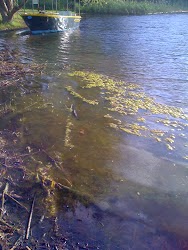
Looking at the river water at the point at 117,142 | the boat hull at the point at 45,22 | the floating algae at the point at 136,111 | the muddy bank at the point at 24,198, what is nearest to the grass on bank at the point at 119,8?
the boat hull at the point at 45,22

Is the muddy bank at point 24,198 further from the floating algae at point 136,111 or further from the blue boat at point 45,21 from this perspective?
the blue boat at point 45,21

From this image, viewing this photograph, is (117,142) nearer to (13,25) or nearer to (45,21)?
(45,21)

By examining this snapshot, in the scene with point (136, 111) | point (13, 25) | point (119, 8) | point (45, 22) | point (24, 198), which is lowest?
point (24, 198)

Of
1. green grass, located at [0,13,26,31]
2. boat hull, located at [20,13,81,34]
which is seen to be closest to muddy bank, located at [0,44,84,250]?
boat hull, located at [20,13,81,34]

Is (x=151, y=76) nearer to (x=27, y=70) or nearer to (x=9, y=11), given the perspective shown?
(x=27, y=70)

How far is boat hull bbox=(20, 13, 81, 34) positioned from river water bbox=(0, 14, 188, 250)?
9.06m

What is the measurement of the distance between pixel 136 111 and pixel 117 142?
198cm

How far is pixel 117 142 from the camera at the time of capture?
6.55 meters

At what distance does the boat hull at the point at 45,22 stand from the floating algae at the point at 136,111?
13.0 metres

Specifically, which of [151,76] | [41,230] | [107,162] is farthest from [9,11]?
[41,230]

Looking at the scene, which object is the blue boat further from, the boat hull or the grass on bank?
the grass on bank

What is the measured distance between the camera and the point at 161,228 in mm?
4238

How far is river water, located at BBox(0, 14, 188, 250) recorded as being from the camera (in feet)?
14.0

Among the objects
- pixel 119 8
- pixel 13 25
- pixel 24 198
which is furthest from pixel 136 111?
pixel 119 8
